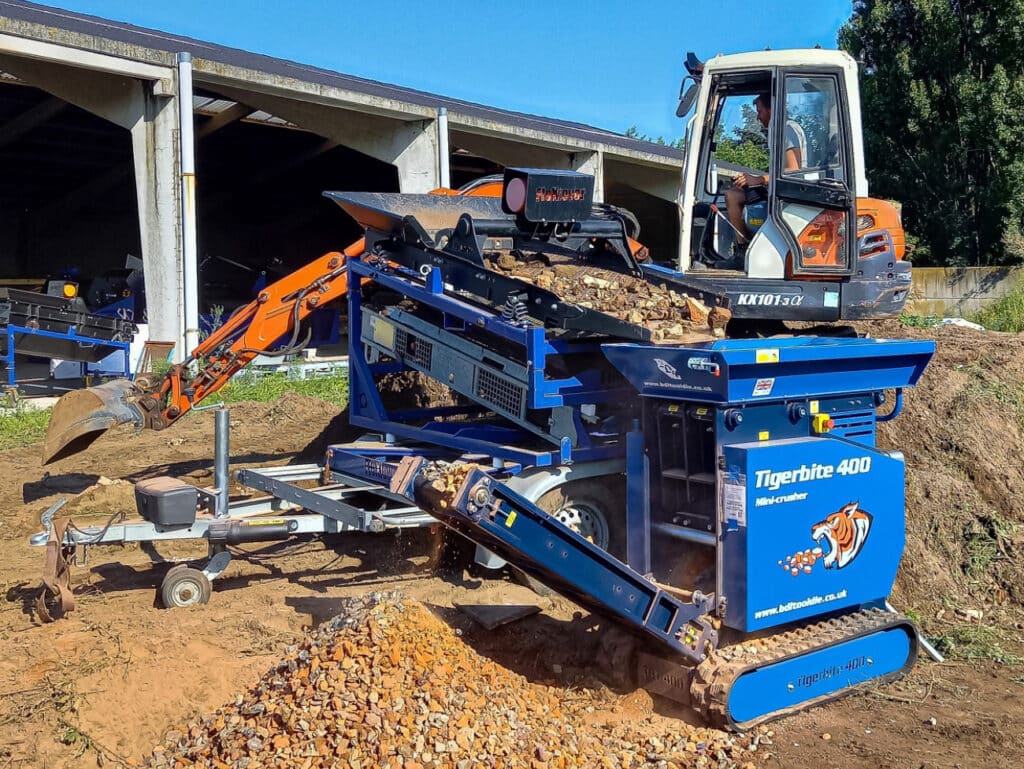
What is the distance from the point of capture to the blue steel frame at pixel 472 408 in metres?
5.37

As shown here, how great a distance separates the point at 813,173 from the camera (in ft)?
20.5

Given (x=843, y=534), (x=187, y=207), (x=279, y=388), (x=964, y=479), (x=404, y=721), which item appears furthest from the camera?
(x=279, y=388)

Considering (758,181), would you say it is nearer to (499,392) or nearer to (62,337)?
(499,392)

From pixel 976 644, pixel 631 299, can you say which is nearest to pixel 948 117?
pixel 631 299

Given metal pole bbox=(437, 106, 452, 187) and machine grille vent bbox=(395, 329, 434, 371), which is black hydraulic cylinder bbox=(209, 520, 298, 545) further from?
metal pole bbox=(437, 106, 452, 187)

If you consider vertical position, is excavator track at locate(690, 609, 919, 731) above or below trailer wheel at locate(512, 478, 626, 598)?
below

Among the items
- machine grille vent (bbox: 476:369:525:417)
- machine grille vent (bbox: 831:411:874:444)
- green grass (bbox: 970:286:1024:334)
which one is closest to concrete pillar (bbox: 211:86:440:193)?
green grass (bbox: 970:286:1024:334)

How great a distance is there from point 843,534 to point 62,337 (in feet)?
35.1

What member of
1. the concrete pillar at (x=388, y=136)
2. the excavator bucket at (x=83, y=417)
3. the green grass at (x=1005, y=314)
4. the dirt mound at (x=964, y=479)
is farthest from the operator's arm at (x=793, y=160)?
the green grass at (x=1005, y=314)

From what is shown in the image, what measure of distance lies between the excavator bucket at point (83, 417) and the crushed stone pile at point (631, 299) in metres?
2.58

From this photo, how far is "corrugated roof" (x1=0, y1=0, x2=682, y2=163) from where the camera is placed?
1258 centimetres

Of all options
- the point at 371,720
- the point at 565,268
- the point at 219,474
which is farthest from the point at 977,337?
the point at 371,720

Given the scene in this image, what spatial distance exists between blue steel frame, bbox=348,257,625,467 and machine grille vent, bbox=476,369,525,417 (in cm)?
15

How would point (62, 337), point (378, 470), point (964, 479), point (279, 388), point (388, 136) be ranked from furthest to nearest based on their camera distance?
point (388, 136)
point (62, 337)
point (279, 388)
point (964, 479)
point (378, 470)
